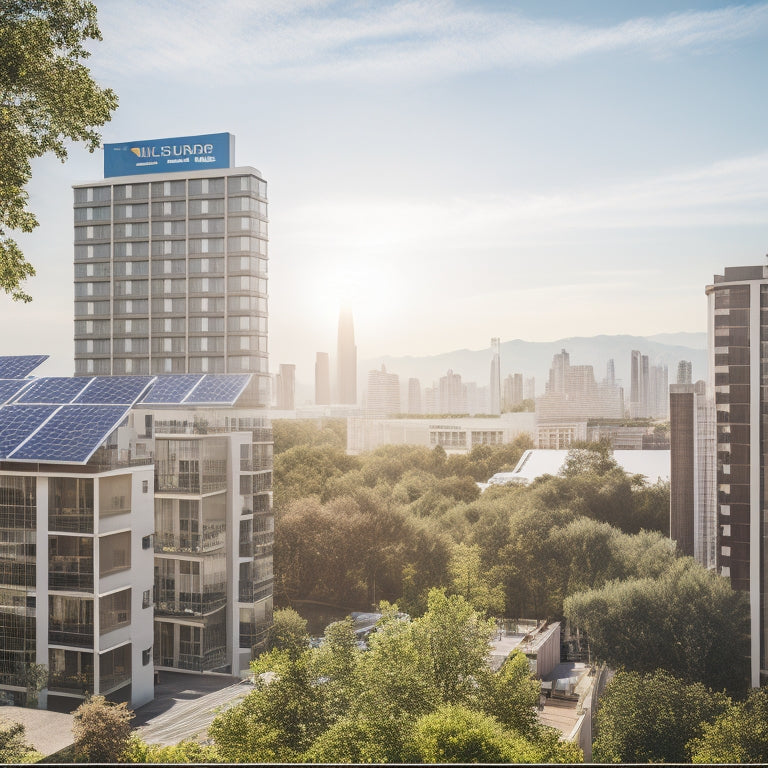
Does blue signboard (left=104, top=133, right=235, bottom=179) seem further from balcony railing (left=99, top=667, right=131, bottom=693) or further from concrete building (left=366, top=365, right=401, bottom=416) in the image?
balcony railing (left=99, top=667, right=131, bottom=693)

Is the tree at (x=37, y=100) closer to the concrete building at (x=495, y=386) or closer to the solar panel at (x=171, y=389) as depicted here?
the solar panel at (x=171, y=389)

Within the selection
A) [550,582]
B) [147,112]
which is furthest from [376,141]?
[550,582]

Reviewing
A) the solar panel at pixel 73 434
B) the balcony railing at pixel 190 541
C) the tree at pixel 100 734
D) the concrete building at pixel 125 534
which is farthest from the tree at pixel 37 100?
the balcony railing at pixel 190 541

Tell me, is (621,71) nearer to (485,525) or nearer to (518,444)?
(485,525)

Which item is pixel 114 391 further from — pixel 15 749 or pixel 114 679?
pixel 15 749

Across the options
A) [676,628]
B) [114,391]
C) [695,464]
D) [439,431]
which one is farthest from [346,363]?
[114,391]

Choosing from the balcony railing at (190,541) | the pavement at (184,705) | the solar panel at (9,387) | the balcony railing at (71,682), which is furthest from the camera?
the balcony railing at (190,541)
